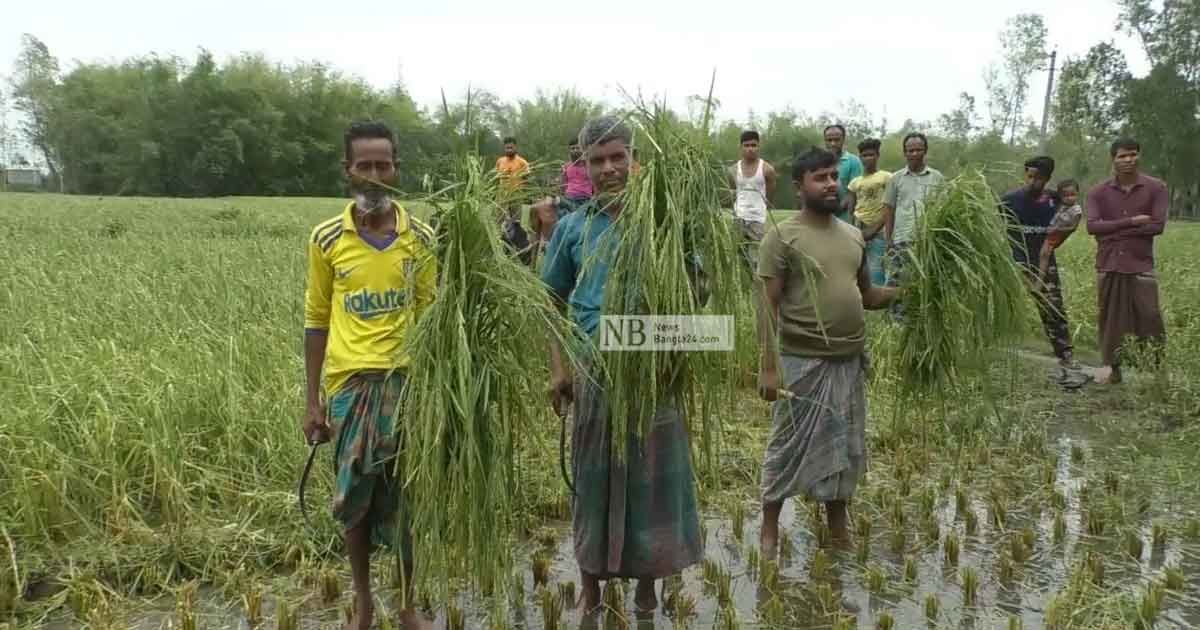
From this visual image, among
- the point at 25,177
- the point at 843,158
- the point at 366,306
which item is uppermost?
the point at 25,177

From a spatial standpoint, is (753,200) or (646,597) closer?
(646,597)

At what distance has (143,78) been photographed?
40688 mm

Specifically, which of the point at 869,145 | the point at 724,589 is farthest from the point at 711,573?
the point at 869,145

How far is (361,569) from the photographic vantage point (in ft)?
8.50

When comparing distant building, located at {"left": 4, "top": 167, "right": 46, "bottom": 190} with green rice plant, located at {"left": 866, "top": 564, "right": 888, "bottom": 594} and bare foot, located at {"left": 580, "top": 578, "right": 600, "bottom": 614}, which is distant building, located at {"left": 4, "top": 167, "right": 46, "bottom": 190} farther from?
green rice plant, located at {"left": 866, "top": 564, "right": 888, "bottom": 594}

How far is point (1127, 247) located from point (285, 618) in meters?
5.56

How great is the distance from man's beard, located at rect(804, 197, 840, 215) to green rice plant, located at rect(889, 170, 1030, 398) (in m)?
0.51

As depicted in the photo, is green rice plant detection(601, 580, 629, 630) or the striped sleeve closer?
the striped sleeve

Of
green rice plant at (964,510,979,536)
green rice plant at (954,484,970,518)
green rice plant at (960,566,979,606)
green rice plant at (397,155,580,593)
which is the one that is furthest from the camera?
green rice plant at (954,484,970,518)

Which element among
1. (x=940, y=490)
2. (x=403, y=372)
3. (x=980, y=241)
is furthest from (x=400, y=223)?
(x=940, y=490)

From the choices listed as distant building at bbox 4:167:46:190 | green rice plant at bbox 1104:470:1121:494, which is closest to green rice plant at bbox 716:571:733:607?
green rice plant at bbox 1104:470:1121:494

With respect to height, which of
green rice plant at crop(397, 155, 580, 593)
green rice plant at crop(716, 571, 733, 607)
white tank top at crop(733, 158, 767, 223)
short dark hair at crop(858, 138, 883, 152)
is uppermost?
short dark hair at crop(858, 138, 883, 152)

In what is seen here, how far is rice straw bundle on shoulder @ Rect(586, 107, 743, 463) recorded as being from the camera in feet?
7.23

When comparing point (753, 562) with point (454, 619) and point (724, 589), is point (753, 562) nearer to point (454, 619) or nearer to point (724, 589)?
point (724, 589)
